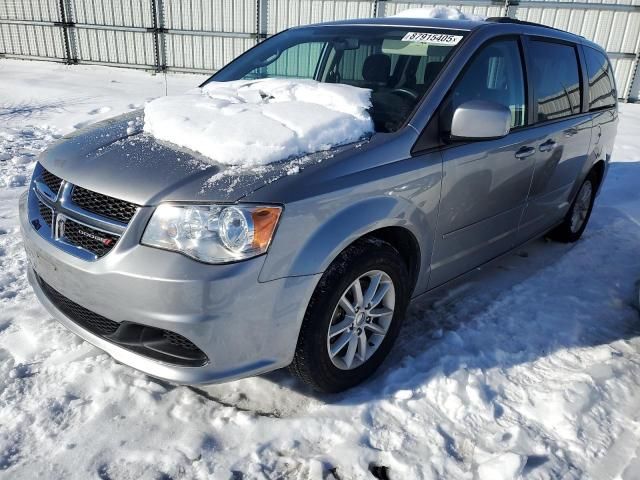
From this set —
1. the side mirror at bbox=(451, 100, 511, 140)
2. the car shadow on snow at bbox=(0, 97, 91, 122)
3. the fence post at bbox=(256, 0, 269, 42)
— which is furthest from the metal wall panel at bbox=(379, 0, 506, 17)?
the side mirror at bbox=(451, 100, 511, 140)

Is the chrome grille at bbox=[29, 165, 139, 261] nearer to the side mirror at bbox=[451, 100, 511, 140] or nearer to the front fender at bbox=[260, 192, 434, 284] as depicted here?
the front fender at bbox=[260, 192, 434, 284]

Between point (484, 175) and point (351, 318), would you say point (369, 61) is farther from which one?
point (351, 318)

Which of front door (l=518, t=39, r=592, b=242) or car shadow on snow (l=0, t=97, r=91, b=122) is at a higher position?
front door (l=518, t=39, r=592, b=242)

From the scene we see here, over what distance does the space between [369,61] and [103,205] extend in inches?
68.2

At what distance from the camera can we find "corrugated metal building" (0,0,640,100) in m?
12.0

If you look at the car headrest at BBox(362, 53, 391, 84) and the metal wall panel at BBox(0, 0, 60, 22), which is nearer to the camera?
the car headrest at BBox(362, 53, 391, 84)

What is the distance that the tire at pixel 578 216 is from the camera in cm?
438

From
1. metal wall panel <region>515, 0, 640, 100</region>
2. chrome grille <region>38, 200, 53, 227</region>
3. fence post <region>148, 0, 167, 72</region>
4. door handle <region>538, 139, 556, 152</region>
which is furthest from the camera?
fence post <region>148, 0, 167, 72</region>

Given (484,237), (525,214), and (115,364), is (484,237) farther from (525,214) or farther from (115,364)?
(115,364)

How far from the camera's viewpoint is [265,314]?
6.40 ft

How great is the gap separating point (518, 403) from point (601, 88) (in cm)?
315

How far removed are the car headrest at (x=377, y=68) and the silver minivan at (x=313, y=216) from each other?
1 centimetres

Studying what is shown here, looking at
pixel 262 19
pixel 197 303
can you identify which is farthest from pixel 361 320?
pixel 262 19

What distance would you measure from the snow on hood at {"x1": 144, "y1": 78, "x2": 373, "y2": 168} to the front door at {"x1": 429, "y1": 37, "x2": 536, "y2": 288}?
525 mm
